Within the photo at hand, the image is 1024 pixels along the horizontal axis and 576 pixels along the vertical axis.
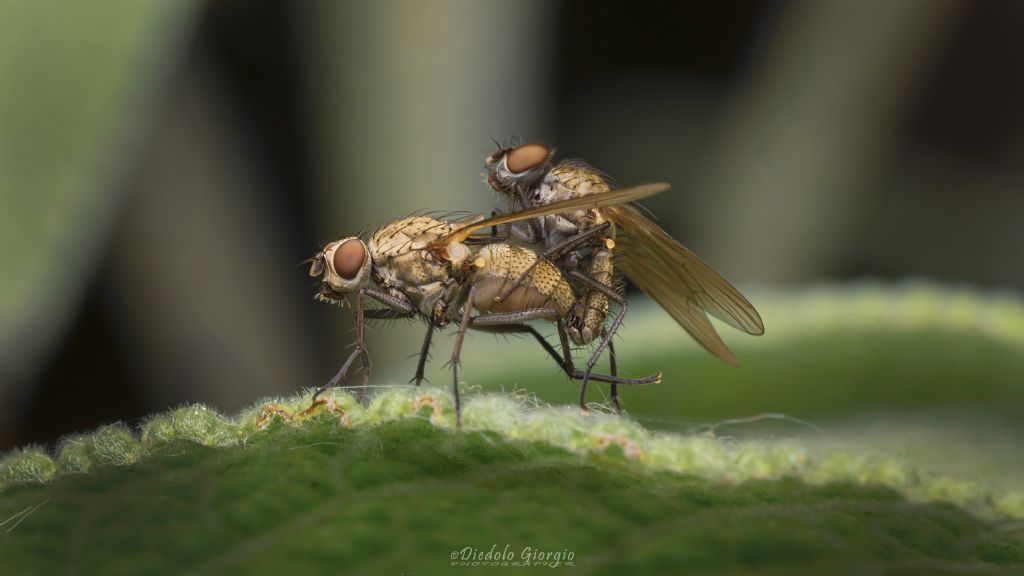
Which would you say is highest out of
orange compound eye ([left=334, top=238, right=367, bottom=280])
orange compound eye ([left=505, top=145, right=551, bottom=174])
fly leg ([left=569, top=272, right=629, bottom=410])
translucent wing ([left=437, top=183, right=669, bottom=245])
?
orange compound eye ([left=505, top=145, right=551, bottom=174])

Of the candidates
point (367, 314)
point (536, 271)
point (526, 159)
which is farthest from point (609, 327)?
point (367, 314)

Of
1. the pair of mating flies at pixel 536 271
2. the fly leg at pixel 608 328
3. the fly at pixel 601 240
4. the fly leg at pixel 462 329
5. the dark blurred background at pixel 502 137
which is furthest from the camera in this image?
the dark blurred background at pixel 502 137

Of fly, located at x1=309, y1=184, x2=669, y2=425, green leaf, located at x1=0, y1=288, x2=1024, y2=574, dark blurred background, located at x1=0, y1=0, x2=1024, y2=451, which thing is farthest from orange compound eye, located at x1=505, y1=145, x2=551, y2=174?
green leaf, located at x1=0, y1=288, x2=1024, y2=574

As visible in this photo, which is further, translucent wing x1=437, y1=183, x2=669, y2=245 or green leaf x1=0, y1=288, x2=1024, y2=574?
translucent wing x1=437, y1=183, x2=669, y2=245

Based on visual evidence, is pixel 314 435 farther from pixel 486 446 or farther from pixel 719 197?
pixel 719 197

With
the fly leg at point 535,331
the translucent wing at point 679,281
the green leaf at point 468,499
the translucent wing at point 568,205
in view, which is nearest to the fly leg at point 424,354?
the fly leg at point 535,331

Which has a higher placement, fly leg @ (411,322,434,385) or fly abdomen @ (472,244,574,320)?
fly abdomen @ (472,244,574,320)

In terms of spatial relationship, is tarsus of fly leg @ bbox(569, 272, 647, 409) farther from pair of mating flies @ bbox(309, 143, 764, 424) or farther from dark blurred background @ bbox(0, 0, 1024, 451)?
dark blurred background @ bbox(0, 0, 1024, 451)

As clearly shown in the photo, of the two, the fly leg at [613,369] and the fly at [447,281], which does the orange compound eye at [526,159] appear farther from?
the fly leg at [613,369]
